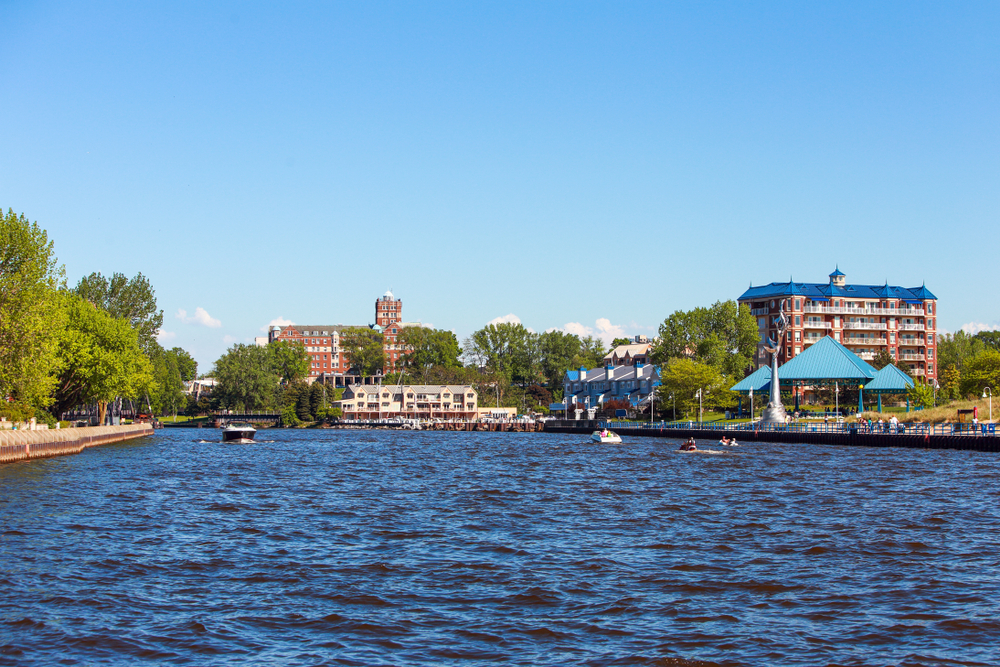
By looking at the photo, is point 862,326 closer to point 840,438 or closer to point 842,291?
point 842,291

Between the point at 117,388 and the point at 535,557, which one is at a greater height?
the point at 117,388

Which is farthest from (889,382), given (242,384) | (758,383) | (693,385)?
(242,384)

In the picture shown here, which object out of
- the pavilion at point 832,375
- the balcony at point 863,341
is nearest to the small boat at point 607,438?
the pavilion at point 832,375

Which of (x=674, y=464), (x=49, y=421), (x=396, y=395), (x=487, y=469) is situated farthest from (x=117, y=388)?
(x=396, y=395)

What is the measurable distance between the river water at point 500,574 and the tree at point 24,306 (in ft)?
58.2

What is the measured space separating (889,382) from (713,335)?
137 feet

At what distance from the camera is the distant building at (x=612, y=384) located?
164 m

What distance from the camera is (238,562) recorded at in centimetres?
2475

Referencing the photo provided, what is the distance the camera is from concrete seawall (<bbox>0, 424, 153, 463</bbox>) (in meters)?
58.2

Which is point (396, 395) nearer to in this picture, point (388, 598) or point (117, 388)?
point (117, 388)

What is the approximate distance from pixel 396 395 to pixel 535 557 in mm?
172924

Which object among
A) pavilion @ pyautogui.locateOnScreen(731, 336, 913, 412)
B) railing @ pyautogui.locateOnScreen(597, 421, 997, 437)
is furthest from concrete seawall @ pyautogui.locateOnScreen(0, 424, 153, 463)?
pavilion @ pyautogui.locateOnScreen(731, 336, 913, 412)

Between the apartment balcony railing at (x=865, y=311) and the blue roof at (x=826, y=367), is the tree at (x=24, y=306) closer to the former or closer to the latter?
the blue roof at (x=826, y=367)

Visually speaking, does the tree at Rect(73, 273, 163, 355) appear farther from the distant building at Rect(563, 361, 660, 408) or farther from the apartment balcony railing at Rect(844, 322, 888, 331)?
the apartment balcony railing at Rect(844, 322, 888, 331)
